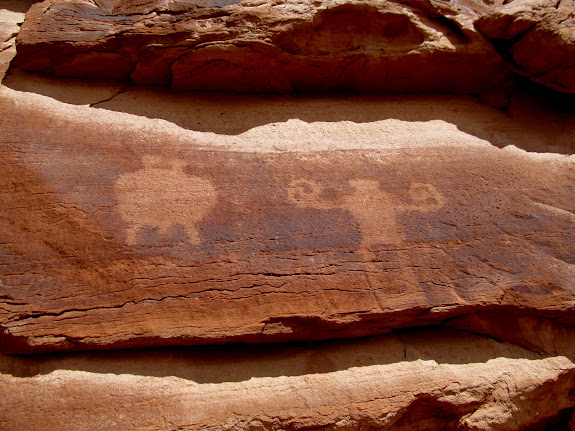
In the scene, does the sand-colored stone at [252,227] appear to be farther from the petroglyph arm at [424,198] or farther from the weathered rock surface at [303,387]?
the weathered rock surface at [303,387]

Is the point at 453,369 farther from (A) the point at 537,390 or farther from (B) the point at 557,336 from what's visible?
(B) the point at 557,336

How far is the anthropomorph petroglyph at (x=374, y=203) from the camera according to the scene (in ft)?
7.05

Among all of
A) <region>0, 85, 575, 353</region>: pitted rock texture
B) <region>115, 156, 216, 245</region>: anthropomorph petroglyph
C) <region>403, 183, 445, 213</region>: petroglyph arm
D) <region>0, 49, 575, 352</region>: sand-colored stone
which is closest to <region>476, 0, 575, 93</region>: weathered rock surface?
<region>0, 49, 575, 352</region>: sand-colored stone

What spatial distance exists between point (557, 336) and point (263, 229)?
1656mm

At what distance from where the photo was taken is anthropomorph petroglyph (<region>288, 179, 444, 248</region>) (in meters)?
2.15

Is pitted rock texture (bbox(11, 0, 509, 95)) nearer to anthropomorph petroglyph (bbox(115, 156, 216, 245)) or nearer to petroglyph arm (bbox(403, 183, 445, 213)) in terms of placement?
anthropomorph petroglyph (bbox(115, 156, 216, 245))

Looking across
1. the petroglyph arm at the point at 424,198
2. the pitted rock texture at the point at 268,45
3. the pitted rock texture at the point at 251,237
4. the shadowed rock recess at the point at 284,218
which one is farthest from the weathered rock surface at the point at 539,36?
the petroglyph arm at the point at 424,198

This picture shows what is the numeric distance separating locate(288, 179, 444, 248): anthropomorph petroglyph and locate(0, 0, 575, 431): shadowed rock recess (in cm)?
1

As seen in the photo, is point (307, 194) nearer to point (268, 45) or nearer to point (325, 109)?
point (325, 109)

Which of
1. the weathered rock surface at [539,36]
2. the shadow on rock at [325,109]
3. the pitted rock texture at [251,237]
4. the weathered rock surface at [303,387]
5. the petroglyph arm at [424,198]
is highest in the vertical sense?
the weathered rock surface at [539,36]

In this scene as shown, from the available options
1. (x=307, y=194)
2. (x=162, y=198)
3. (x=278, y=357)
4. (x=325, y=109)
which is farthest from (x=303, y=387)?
(x=325, y=109)

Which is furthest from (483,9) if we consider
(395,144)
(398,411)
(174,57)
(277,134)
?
(398,411)

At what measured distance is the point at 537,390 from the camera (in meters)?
2.00

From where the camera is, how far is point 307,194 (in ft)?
7.38
